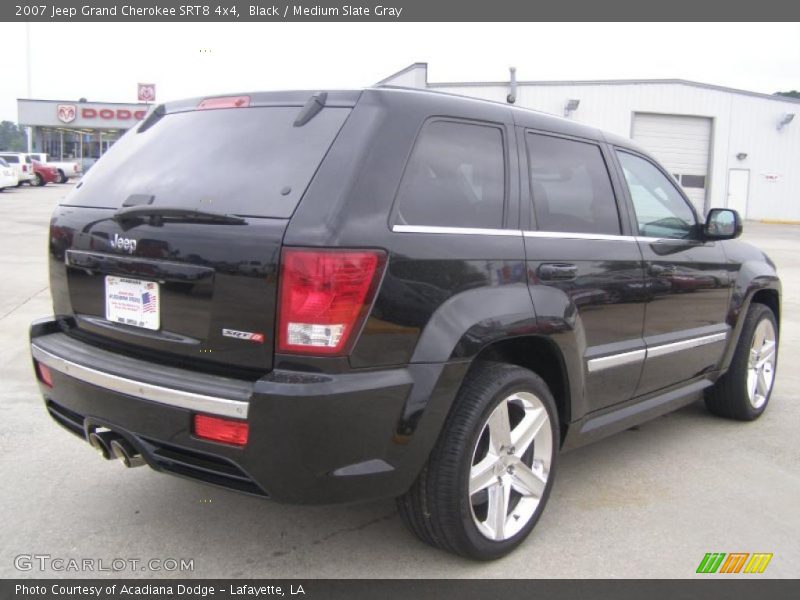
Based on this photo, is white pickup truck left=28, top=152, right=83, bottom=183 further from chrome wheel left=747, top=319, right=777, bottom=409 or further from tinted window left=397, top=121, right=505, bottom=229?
tinted window left=397, top=121, right=505, bottom=229

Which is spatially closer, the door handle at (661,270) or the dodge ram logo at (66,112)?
the door handle at (661,270)

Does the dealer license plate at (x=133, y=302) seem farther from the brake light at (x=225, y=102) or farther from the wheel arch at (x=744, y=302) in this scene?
the wheel arch at (x=744, y=302)

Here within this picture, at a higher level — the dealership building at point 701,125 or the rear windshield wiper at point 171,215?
the dealership building at point 701,125

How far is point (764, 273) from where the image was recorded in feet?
16.5

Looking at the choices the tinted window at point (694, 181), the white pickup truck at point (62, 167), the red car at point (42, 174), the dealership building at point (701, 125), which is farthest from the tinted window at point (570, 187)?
the white pickup truck at point (62, 167)

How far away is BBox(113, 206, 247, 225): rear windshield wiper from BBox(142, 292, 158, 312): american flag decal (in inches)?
10.9

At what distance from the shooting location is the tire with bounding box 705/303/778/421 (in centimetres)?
494

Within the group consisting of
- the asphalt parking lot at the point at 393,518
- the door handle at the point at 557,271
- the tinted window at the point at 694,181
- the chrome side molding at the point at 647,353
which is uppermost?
the tinted window at the point at 694,181

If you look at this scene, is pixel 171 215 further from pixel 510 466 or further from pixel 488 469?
pixel 510 466

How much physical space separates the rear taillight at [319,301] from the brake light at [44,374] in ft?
4.21

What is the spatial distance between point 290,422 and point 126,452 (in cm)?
82

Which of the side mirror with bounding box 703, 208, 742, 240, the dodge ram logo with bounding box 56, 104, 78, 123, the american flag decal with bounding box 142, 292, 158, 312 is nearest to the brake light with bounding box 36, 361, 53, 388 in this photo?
the american flag decal with bounding box 142, 292, 158, 312

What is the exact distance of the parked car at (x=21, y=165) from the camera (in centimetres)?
3553

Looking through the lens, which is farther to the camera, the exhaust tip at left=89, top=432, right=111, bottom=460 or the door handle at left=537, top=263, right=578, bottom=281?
the door handle at left=537, top=263, right=578, bottom=281
